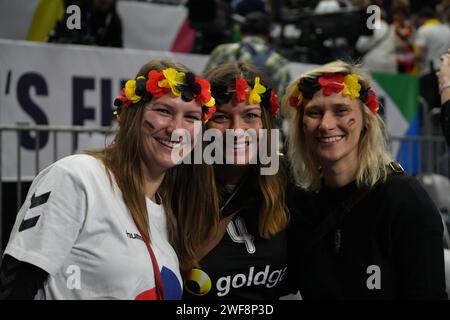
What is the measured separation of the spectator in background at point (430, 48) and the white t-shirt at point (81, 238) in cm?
637

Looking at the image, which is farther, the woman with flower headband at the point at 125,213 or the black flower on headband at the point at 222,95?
the black flower on headband at the point at 222,95

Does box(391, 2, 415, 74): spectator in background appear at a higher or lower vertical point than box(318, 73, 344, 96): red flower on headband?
higher

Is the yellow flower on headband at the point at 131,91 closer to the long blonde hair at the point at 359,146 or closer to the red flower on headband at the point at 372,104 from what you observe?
the long blonde hair at the point at 359,146

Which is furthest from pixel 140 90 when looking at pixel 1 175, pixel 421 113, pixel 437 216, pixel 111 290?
pixel 421 113

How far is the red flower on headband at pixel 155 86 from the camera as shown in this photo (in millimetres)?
2895

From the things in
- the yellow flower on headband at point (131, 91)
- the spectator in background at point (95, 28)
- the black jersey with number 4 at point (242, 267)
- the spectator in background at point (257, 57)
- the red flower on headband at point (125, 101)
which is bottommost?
the black jersey with number 4 at point (242, 267)

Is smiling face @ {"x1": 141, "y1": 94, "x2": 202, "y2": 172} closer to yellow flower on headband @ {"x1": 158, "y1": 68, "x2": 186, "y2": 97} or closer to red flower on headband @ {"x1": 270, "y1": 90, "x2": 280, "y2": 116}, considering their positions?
yellow flower on headband @ {"x1": 158, "y1": 68, "x2": 186, "y2": 97}

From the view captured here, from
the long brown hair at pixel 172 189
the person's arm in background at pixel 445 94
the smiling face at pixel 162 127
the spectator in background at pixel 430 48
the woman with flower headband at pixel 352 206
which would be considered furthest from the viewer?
the spectator in background at pixel 430 48

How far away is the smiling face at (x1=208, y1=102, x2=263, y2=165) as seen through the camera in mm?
3373

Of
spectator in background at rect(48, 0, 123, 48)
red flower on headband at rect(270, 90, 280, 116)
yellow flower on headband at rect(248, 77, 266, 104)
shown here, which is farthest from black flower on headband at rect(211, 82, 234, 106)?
spectator in background at rect(48, 0, 123, 48)

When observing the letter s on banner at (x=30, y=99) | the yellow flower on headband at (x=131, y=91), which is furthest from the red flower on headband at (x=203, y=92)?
the letter s on banner at (x=30, y=99)

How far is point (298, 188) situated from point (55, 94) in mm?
2873

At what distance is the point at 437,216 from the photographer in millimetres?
3182

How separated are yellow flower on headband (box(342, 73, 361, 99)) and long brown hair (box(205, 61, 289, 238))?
1.34ft
